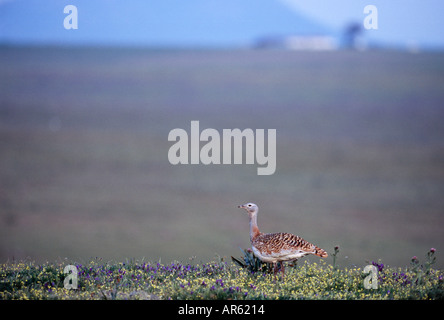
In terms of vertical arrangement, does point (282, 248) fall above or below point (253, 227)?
below

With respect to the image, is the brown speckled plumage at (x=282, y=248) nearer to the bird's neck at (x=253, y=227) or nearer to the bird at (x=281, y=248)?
the bird at (x=281, y=248)

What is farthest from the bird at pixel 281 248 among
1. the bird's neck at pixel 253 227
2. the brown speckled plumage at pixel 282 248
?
A: the bird's neck at pixel 253 227

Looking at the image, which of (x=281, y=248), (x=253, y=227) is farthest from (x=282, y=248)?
(x=253, y=227)

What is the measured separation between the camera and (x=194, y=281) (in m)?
7.23

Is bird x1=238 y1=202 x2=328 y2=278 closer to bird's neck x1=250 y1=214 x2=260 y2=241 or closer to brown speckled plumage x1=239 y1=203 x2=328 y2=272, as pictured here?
brown speckled plumage x1=239 y1=203 x2=328 y2=272

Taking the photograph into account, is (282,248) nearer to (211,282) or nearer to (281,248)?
(281,248)

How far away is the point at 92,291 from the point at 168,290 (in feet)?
3.10

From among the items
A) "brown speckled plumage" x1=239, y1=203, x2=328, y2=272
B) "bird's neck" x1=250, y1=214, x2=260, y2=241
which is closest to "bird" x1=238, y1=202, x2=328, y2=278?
"brown speckled plumage" x1=239, y1=203, x2=328, y2=272

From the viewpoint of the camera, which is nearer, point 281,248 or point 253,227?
point 281,248

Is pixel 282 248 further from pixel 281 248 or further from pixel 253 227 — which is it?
pixel 253 227

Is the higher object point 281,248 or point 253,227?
point 253,227
